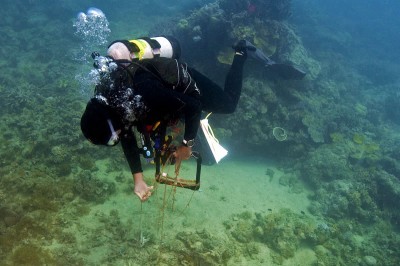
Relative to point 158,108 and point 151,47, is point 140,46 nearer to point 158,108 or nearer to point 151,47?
point 151,47

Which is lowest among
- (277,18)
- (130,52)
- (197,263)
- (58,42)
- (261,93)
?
(58,42)

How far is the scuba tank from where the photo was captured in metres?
3.60

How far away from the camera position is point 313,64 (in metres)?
14.2

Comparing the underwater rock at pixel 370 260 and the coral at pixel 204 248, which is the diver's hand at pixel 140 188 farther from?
the underwater rock at pixel 370 260

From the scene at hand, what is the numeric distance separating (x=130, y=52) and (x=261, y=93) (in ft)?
25.3

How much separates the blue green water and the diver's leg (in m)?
1.64

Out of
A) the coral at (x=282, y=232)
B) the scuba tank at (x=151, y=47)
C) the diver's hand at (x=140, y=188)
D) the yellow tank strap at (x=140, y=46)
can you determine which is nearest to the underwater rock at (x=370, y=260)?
the coral at (x=282, y=232)

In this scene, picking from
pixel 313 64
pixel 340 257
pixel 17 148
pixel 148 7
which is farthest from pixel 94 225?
pixel 148 7

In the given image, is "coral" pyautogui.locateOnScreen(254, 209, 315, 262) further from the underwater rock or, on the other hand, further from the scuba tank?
the scuba tank

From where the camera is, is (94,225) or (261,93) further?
(261,93)

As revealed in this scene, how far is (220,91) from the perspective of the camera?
15.4 ft

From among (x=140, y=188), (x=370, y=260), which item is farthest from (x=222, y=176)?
(x=140, y=188)

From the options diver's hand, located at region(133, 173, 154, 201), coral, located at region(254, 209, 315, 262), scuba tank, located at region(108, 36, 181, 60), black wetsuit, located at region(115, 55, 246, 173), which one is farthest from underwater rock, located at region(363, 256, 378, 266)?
scuba tank, located at region(108, 36, 181, 60)

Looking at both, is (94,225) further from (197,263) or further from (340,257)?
(340,257)
